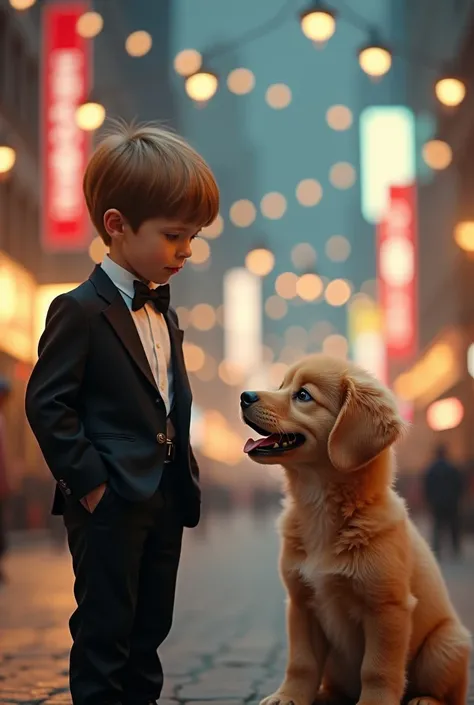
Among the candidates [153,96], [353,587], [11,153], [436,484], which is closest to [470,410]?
[436,484]

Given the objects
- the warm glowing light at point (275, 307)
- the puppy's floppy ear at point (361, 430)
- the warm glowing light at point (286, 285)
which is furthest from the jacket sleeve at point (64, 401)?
the warm glowing light at point (275, 307)

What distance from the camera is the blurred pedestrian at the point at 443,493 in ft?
58.9

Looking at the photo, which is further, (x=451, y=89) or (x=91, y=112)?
(x=91, y=112)

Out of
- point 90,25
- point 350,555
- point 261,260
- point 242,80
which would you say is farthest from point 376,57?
point 261,260

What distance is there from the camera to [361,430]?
158 inches

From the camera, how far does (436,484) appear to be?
18203mm

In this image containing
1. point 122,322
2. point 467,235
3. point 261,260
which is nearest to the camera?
point 122,322

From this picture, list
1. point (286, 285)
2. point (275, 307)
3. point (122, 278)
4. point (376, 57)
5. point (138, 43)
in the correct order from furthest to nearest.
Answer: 1. point (275, 307)
2. point (286, 285)
3. point (138, 43)
4. point (376, 57)
5. point (122, 278)

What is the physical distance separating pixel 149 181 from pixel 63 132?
22.3 metres

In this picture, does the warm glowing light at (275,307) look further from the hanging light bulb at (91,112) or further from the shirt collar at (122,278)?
the shirt collar at (122,278)

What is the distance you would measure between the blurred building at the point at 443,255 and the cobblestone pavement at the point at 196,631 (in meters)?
7.05

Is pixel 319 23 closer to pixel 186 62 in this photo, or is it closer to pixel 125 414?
pixel 186 62

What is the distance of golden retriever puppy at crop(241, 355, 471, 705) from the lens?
13.1 feet

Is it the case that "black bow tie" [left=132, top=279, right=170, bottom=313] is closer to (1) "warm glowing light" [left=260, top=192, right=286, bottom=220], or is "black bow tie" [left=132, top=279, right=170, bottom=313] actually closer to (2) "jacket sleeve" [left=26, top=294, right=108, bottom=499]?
(2) "jacket sleeve" [left=26, top=294, right=108, bottom=499]
